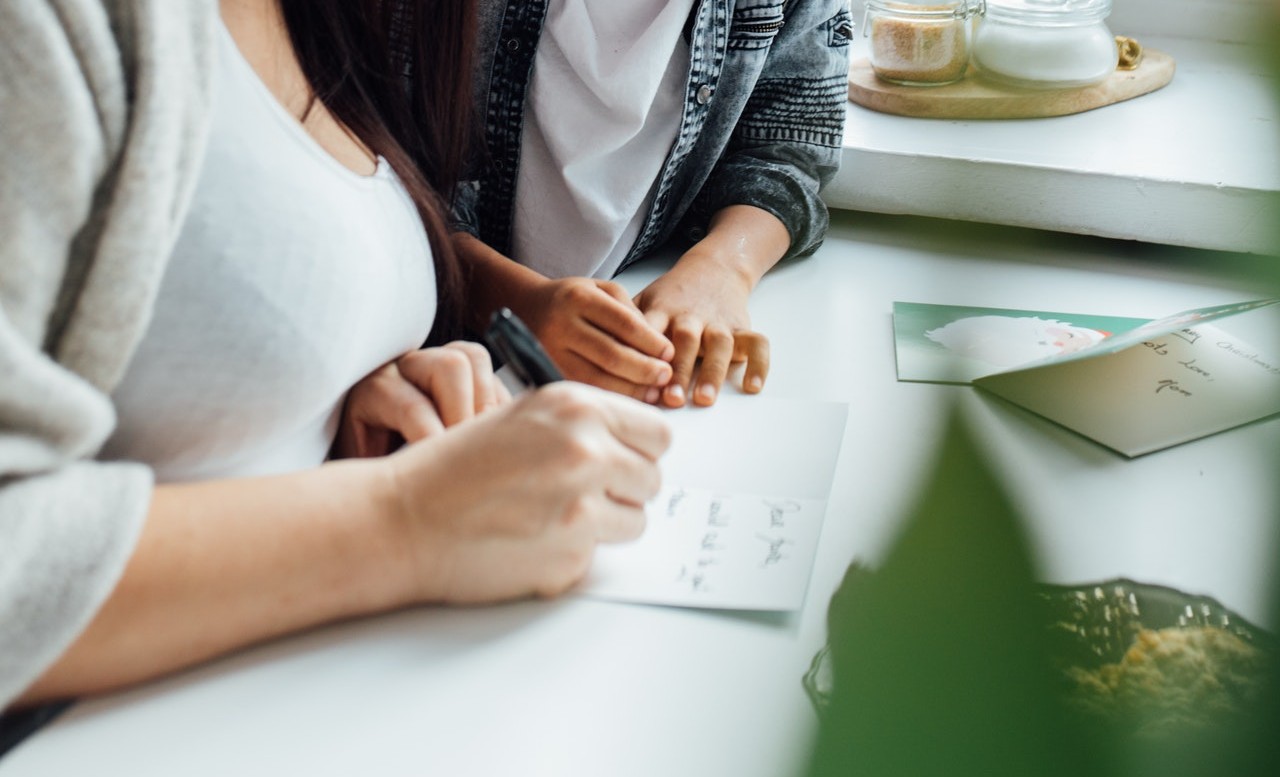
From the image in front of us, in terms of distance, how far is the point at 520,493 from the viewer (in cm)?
55

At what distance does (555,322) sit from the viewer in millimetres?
874

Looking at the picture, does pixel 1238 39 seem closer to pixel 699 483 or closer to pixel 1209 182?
pixel 699 483

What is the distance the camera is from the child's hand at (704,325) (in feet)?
2.79

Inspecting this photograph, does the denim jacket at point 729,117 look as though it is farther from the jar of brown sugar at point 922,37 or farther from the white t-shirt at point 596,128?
the jar of brown sugar at point 922,37

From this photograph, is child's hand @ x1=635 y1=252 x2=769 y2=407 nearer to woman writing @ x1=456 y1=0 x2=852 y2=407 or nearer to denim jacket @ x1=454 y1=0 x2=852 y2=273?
woman writing @ x1=456 y1=0 x2=852 y2=407

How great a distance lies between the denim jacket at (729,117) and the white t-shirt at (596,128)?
14 millimetres

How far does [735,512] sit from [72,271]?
38 cm

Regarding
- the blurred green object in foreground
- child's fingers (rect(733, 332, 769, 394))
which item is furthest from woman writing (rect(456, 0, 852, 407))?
the blurred green object in foreground

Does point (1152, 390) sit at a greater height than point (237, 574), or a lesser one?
greater

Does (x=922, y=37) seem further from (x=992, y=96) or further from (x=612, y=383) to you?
(x=612, y=383)

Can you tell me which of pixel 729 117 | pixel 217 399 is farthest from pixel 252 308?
pixel 729 117

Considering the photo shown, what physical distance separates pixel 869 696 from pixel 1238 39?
10cm

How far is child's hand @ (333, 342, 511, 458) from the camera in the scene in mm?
677

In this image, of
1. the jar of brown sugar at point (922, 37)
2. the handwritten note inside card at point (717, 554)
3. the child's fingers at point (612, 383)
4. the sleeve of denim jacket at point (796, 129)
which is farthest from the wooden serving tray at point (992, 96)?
the handwritten note inside card at point (717, 554)
